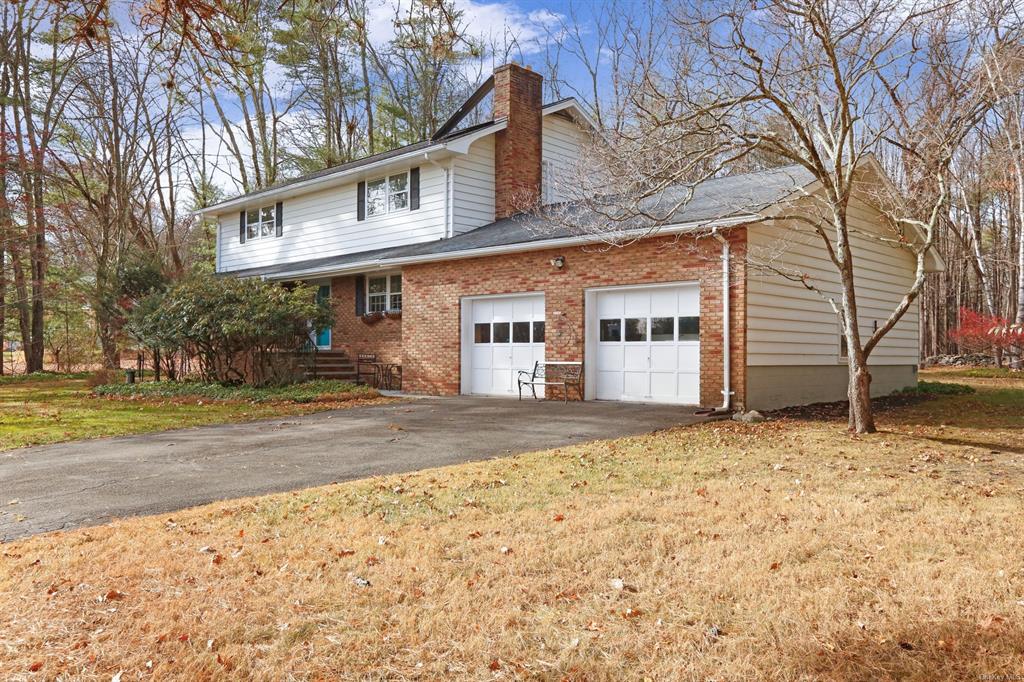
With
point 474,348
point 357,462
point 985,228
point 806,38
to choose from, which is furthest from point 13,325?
point 985,228

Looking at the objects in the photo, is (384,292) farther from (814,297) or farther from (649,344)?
(814,297)

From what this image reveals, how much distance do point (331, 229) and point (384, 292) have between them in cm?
352

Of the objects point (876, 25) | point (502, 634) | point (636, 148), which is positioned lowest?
point (502, 634)

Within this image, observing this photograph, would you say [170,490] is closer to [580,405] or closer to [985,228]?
[580,405]

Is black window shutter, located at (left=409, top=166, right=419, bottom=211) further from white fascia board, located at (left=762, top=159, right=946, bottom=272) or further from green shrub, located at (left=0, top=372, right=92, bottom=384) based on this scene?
green shrub, located at (left=0, top=372, right=92, bottom=384)

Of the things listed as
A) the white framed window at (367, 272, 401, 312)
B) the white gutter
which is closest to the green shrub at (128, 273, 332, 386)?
the white gutter

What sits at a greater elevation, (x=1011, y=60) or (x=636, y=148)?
(x=1011, y=60)

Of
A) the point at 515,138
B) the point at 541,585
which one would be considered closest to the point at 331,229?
the point at 515,138

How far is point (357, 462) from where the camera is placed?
24.8 feet

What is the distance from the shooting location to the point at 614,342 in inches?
535

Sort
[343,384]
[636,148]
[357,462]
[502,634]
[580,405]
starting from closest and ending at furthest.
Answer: [502,634], [357,462], [636,148], [580,405], [343,384]

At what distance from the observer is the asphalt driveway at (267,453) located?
5.83 m

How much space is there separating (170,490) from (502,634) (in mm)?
4164

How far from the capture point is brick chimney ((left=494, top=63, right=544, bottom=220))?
18141mm
